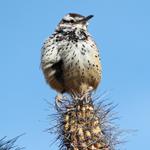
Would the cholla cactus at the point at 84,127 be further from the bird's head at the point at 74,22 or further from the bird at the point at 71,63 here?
the bird's head at the point at 74,22

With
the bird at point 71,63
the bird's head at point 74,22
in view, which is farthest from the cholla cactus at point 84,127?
the bird's head at point 74,22

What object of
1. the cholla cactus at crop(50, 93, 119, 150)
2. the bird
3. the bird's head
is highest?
the bird's head

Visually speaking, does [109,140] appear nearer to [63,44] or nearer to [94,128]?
[94,128]

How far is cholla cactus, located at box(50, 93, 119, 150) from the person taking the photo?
9.77 ft

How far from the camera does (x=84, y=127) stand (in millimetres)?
3096

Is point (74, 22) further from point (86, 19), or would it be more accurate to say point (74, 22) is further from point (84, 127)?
point (84, 127)

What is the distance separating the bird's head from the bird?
0.87ft

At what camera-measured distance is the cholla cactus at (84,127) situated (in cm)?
298

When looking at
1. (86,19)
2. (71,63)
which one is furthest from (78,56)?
(86,19)

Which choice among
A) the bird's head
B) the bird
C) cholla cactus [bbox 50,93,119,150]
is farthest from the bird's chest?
cholla cactus [bbox 50,93,119,150]

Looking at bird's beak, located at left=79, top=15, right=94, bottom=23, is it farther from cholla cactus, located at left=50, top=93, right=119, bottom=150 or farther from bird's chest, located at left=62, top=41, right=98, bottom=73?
cholla cactus, located at left=50, top=93, right=119, bottom=150

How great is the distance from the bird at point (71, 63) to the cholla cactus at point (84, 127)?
1.70 meters

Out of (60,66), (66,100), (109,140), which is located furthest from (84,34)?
(109,140)

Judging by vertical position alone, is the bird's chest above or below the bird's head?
below
